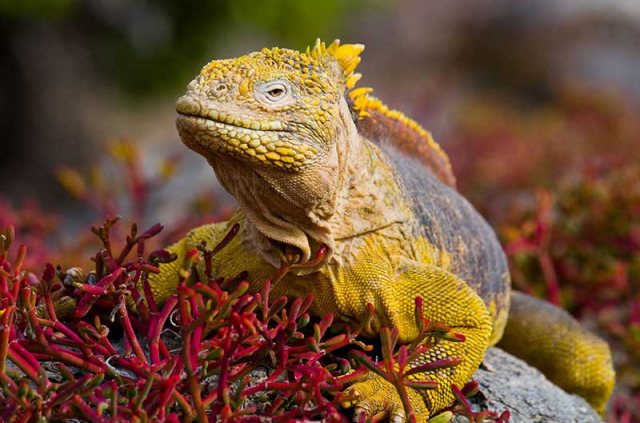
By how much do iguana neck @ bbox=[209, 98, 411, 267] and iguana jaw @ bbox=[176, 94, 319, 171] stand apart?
0.23 feet

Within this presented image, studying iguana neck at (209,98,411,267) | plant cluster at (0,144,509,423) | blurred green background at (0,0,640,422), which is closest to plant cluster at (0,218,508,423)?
plant cluster at (0,144,509,423)

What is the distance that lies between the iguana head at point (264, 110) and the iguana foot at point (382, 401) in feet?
2.56

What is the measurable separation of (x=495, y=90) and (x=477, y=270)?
49.4 feet

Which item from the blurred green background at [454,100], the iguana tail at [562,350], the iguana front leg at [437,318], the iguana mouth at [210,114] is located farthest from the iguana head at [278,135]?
the blurred green background at [454,100]

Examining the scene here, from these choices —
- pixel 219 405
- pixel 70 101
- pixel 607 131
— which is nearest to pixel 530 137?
pixel 607 131

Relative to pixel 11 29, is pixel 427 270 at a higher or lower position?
lower

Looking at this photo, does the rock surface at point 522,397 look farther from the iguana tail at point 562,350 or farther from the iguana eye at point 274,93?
the iguana eye at point 274,93

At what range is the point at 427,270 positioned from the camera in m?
3.13

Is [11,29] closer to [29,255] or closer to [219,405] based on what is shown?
[29,255]

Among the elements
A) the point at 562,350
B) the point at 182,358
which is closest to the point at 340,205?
the point at 182,358

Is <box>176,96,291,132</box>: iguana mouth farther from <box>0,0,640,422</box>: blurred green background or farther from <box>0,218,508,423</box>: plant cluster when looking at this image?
<box>0,0,640,422</box>: blurred green background

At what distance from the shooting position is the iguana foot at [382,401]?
2.66 metres

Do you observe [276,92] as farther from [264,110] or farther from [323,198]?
[323,198]

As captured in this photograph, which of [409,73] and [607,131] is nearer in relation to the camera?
[607,131]
